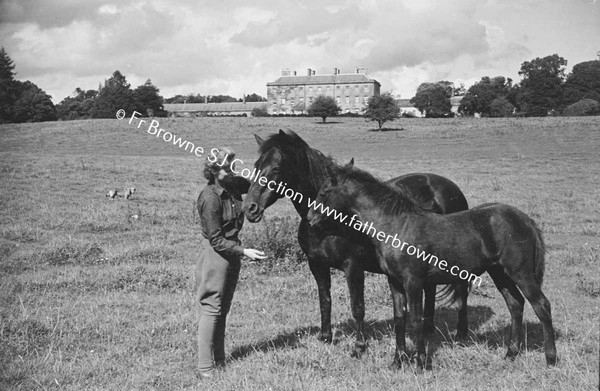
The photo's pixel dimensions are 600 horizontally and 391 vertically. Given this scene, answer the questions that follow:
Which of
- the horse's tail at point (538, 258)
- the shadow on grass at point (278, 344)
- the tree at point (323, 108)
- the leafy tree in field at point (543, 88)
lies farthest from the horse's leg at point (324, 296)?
the leafy tree in field at point (543, 88)

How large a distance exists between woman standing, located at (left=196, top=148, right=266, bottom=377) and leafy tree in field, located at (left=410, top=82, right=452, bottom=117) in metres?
100.0

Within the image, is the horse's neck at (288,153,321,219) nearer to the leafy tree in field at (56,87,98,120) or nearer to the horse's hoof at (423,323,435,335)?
the horse's hoof at (423,323,435,335)

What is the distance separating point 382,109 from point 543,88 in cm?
3970

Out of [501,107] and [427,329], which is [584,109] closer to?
[501,107]

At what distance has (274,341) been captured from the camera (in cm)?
598

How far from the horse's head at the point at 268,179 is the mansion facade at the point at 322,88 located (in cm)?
14627

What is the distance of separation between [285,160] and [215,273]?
4.63ft

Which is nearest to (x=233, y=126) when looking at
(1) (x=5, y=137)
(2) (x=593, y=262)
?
(1) (x=5, y=137)

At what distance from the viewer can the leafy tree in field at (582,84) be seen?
81188 mm

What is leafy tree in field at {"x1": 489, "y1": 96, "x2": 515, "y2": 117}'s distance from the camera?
88469mm

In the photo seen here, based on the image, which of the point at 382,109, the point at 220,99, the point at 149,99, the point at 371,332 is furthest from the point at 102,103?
the point at 220,99

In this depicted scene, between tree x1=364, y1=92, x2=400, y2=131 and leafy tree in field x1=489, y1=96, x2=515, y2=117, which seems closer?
tree x1=364, y1=92, x2=400, y2=131

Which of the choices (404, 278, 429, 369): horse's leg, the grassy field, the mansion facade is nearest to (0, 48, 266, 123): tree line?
the grassy field

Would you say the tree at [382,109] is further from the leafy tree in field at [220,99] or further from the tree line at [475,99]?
the leafy tree in field at [220,99]
